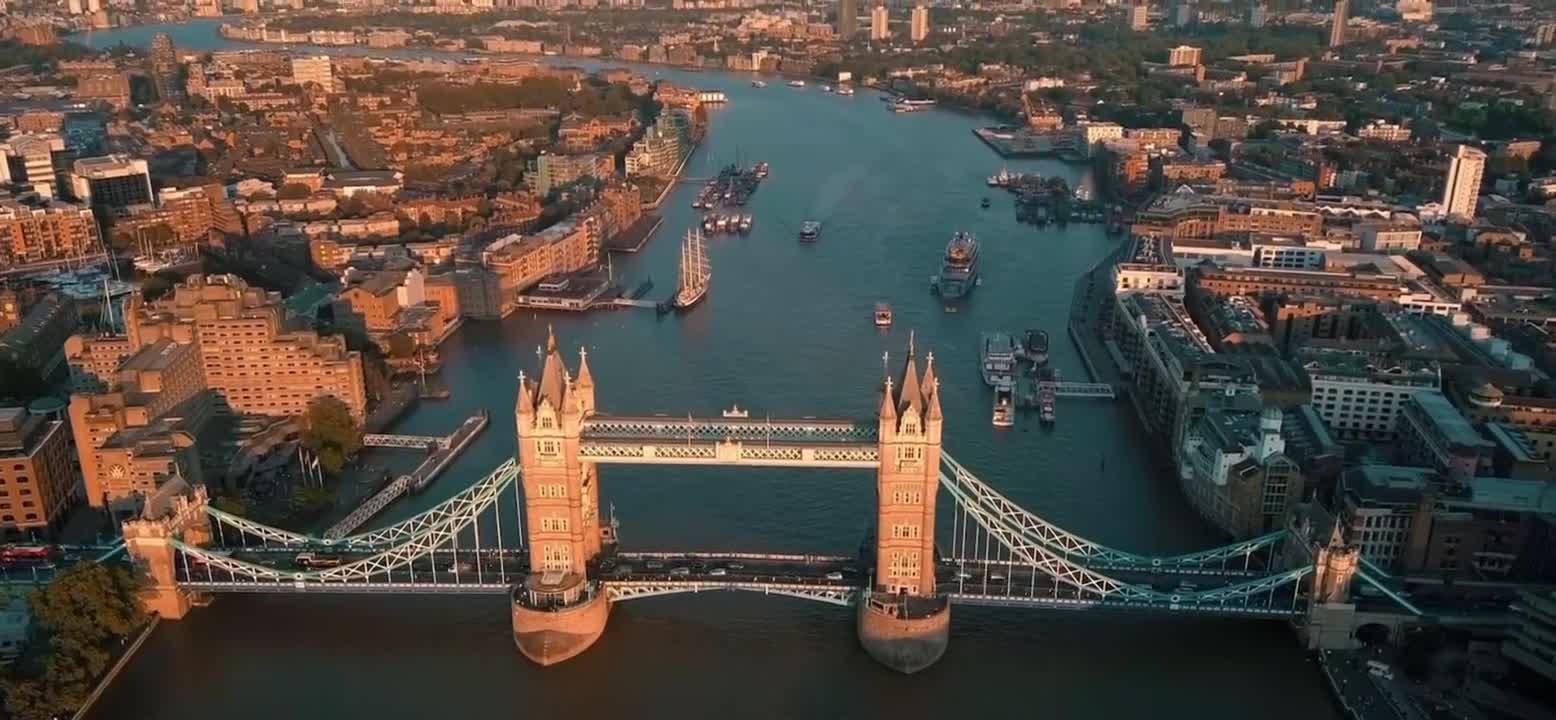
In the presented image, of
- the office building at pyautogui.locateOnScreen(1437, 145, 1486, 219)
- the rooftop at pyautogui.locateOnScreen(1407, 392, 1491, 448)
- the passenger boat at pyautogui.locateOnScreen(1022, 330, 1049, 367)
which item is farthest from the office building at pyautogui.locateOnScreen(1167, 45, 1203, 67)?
the rooftop at pyautogui.locateOnScreen(1407, 392, 1491, 448)

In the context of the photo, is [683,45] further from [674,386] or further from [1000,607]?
[1000,607]

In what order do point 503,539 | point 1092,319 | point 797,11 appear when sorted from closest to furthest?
point 503,539 → point 1092,319 → point 797,11

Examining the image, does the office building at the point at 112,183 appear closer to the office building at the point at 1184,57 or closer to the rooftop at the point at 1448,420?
the rooftop at the point at 1448,420

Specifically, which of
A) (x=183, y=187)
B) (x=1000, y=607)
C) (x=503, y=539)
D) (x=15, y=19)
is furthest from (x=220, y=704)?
(x=15, y=19)

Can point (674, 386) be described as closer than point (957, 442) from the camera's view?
No

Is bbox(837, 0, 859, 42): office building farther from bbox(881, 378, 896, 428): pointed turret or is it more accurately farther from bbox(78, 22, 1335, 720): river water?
bbox(881, 378, 896, 428): pointed turret
